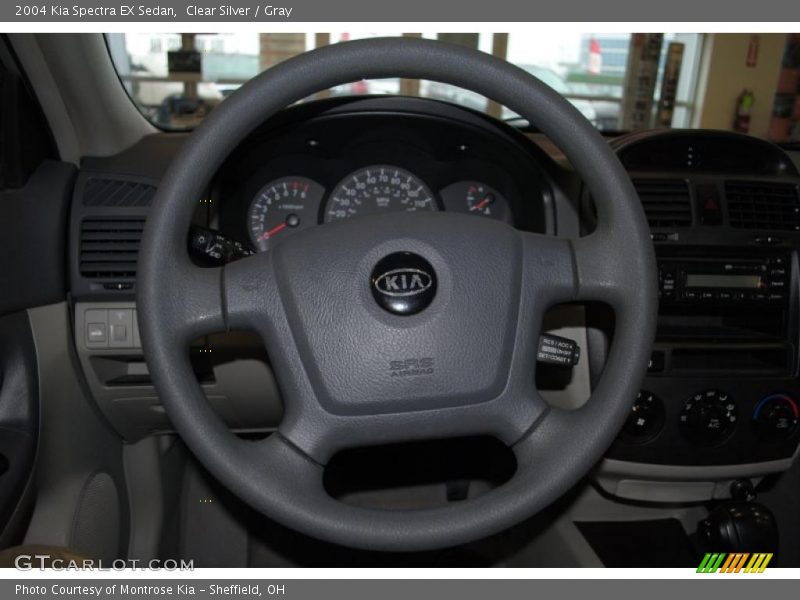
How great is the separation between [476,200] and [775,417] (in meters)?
0.72

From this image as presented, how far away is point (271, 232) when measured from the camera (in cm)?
132

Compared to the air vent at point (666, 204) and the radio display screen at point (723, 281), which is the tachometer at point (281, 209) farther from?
the radio display screen at point (723, 281)

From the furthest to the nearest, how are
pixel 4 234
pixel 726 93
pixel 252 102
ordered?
pixel 726 93, pixel 4 234, pixel 252 102

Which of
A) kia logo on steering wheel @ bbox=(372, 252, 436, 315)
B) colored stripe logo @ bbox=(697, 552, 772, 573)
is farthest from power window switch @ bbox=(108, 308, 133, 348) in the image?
colored stripe logo @ bbox=(697, 552, 772, 573)

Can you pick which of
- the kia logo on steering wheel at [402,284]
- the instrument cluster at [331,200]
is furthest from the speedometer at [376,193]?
the kia logo on steering wheel at [402,284]

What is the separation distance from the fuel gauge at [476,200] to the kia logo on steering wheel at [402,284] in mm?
500

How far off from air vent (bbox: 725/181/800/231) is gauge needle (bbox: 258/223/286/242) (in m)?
0.85

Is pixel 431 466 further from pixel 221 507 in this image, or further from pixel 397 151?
pixel 397 151

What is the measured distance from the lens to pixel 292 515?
804 millimetres

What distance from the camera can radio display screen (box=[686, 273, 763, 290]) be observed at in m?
1.29

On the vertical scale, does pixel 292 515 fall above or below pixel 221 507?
above

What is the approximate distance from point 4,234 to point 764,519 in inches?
57.7

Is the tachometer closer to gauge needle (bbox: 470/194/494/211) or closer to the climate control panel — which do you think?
gauge needle (bbox: 470/194/494/211)

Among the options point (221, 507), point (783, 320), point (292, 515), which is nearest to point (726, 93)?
point (783, 320)
